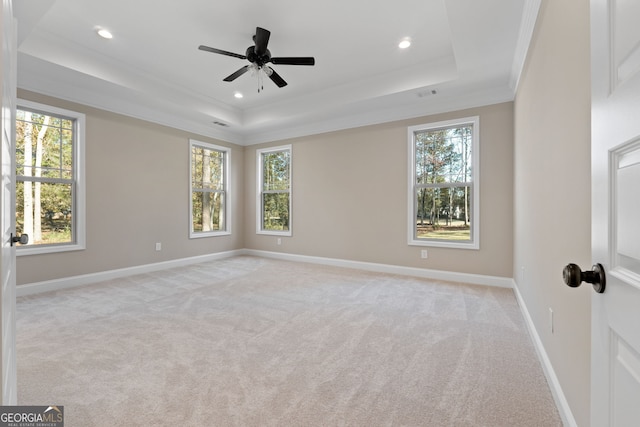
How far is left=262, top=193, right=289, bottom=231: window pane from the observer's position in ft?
20.2

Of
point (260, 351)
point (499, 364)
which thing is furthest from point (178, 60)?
point (499, 364)

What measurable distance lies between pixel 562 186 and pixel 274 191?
206 inches

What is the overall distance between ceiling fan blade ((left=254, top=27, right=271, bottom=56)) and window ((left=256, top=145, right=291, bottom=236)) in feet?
9.23

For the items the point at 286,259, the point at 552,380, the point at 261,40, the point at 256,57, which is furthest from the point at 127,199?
the point at 552,380

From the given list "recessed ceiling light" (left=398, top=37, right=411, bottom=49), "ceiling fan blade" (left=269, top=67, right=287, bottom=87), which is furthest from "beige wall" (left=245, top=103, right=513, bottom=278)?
"ceiling fan blade" (left=269, top=67, right=287, bottom=87)

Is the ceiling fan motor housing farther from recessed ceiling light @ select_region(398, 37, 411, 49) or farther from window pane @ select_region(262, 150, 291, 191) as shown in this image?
window pane @ select_region(262, 150, 291, 191)

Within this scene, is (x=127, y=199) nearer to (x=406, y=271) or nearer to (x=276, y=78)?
(x=276, y=78)

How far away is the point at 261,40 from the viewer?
9.87ft

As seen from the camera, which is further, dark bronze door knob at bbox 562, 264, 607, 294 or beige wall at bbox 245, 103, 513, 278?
beige wall at bbox 245, 103, 513, 278

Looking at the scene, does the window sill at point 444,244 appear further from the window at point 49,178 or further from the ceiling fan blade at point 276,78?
the window at point 49,178

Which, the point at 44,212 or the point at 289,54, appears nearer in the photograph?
the point at 289,54

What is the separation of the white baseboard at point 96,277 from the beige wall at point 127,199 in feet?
0.21

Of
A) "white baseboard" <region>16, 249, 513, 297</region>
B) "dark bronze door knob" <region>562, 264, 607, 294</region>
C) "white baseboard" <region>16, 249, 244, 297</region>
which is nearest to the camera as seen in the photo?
"dark bronze door knob" <region>562, 264, 607, 294</region>

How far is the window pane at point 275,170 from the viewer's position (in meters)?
6.13
